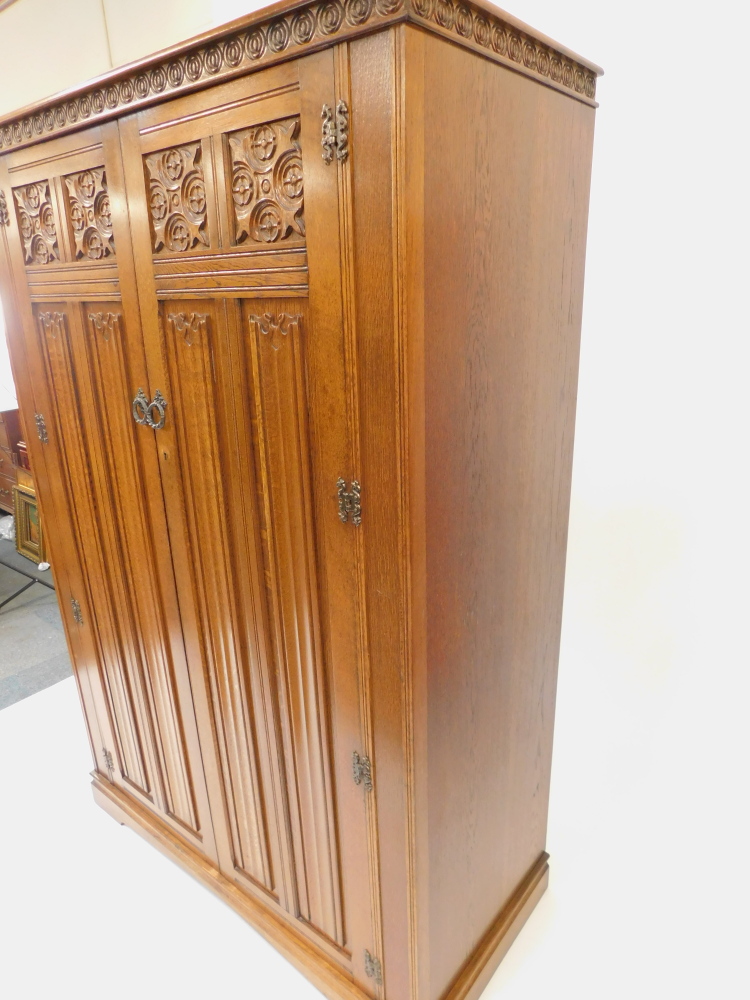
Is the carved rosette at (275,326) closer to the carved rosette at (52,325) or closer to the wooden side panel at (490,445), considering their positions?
the wooden side panel at (490,445)

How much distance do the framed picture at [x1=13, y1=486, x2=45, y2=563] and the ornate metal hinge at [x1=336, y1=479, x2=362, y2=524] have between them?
3693 millimetres

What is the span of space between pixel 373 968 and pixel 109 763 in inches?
41.9

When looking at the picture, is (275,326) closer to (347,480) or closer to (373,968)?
(347,480)

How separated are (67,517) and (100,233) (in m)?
0.79

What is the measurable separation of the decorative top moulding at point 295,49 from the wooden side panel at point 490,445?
0.11ft

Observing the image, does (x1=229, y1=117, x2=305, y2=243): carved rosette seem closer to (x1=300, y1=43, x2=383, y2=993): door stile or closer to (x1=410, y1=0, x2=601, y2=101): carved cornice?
(x1=300, y1=43, x2=383, y2=993): door stile

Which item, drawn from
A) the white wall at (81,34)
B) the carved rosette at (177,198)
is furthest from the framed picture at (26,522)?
the carved rosette at (177,198)

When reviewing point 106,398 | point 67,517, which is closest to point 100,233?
point 106,398

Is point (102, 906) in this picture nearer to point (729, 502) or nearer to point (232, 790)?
point (232, 790)

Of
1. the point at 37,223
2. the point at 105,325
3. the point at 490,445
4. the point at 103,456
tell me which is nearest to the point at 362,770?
the point at 490,445

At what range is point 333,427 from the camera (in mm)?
1070

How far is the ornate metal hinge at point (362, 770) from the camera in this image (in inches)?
48.7

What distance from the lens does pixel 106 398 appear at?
151cm

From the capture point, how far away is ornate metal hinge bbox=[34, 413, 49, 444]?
174 centimetres
